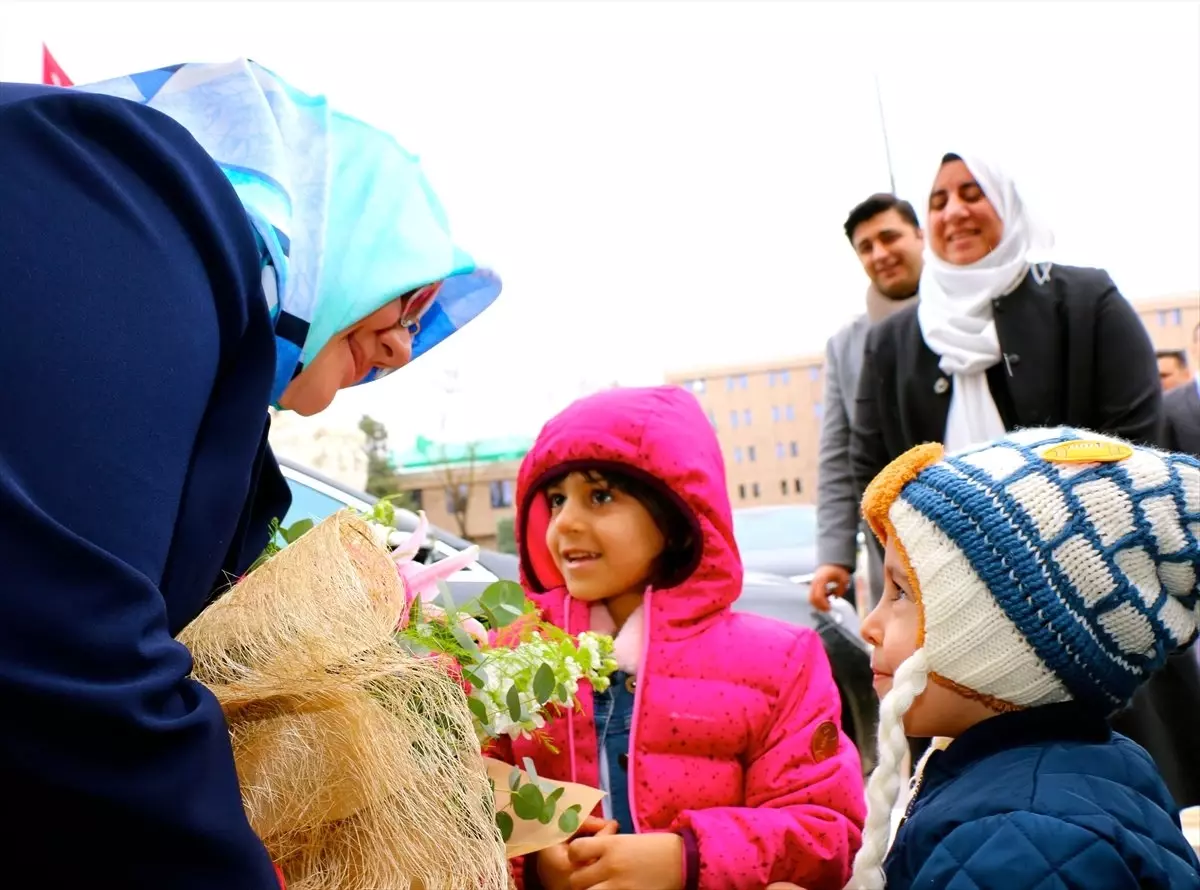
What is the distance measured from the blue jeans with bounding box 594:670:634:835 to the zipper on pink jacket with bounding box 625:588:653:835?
0.01 metres

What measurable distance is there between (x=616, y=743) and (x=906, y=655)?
624 millimetres

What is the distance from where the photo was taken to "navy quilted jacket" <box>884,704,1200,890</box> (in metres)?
1.22

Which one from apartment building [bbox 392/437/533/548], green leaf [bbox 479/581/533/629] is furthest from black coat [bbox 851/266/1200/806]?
apartment building [bbox 392/437/533/548]

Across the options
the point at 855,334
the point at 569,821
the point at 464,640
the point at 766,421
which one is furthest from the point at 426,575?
the point at 766,421

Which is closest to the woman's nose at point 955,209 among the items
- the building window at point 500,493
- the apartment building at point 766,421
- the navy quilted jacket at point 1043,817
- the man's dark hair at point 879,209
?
the man's dark hair at point 879,209

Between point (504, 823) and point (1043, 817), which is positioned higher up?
point (504, 823)

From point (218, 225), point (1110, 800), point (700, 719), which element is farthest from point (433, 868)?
point (700, 719)

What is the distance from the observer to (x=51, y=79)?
4.09m

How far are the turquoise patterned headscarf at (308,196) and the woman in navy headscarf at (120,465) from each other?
1.0 inches

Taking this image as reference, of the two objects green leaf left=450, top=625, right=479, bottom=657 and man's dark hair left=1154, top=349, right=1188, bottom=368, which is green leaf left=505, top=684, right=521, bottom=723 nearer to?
green leaf left=450, top=625, right=479, bottom=657

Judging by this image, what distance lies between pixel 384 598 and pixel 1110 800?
0.87 metres

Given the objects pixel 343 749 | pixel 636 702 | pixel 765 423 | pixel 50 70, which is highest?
pixel 50 70

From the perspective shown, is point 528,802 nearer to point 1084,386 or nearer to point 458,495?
point 1084,386

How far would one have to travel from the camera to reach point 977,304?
9.03 feet
